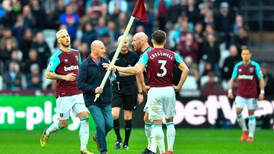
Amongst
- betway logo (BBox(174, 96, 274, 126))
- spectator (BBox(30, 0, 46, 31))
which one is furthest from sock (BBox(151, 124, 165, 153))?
spectator (BBox(30, 0, 46, 31))

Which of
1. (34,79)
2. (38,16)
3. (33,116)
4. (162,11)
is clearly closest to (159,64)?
(33,116)

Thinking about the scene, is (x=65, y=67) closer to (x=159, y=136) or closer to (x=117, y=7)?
(x=159, y=136)

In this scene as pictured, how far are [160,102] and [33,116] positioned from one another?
43.4ft

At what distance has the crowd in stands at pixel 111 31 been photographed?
114 ft

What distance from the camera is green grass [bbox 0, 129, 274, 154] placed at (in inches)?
901

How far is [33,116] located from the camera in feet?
105

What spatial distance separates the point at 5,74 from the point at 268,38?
1119cm

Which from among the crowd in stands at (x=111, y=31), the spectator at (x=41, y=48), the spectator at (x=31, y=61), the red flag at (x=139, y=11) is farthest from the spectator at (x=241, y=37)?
the red flag at (x=139, y=11)

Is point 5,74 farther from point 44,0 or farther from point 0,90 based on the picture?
point 44,0

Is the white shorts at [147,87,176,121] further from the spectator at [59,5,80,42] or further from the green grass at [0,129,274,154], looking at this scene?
the spectator at [59,5,80,42]

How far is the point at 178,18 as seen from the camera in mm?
37375

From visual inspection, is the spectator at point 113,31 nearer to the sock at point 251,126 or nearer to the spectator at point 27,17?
the spectator at point 27,17

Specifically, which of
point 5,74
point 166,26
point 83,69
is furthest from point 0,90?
point 83,69

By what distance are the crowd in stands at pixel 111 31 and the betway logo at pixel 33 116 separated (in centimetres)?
224
